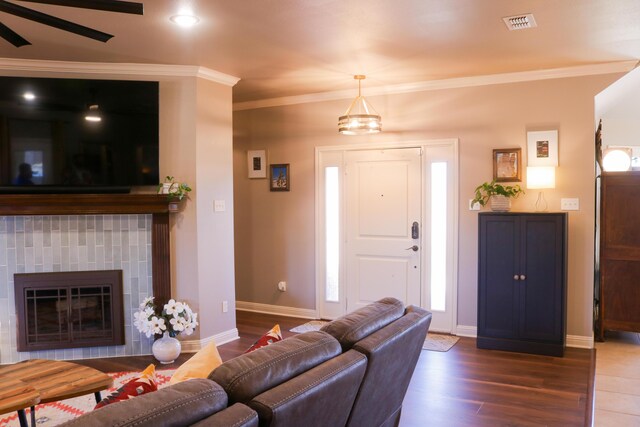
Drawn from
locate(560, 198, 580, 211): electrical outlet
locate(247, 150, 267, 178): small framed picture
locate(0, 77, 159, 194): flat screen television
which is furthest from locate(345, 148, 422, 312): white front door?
locate(0, 77, 159, 194): flat screen television

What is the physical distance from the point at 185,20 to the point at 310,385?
2.60 m

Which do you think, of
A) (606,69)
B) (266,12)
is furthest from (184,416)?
(606,69)

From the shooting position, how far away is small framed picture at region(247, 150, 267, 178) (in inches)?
246

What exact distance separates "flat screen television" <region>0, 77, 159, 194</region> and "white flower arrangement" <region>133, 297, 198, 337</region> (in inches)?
41.6

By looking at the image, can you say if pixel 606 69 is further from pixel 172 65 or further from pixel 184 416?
pixel 184 416

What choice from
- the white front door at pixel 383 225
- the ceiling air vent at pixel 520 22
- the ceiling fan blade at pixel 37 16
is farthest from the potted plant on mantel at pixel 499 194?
the ceiling fan blade at pixel 37 16

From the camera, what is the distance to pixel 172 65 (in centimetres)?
462

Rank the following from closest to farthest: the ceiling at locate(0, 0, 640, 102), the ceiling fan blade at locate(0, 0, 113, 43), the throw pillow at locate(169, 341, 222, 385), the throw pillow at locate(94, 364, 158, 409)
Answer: the throw pillow at locate(94, 364, 158, 409) < the throw pillow at locate(169, 341, 222, 385) < the ceiling fan blade at locate(0, 0, 113, 43) < the ceiling at locate(0, 0, 640, 102)

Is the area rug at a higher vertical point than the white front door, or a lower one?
lower

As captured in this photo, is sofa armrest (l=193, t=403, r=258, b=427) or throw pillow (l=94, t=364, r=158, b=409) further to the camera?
throw pillow (l=94, t=364, r=158, b=409)

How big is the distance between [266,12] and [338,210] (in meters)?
2.94

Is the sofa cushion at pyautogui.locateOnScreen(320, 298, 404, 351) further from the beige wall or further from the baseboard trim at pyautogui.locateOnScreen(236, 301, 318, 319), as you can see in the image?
the baseboard trim at pyautogui.locateOnScreen(236, 301, 318, 319)

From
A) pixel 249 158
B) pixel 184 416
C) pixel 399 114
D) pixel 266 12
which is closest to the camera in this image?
pixel 184 416

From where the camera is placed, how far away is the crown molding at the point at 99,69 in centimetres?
443
